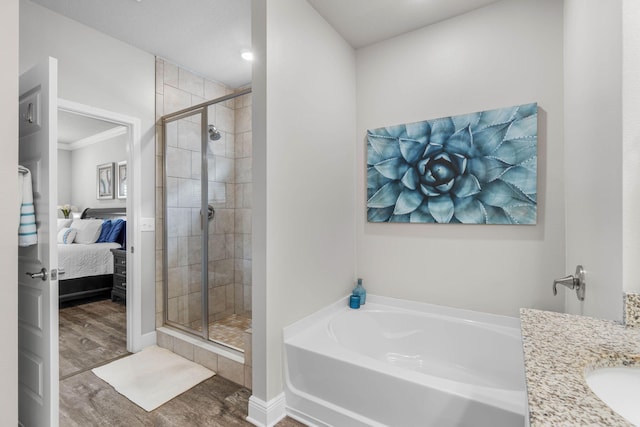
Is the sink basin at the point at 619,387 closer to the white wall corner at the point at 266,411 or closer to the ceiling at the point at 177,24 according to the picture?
the white wall corner at the point at 266,411

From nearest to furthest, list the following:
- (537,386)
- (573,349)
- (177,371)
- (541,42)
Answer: (537,386) → (573,349) → (541,42) → (177,371)

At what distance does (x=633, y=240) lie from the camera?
99 centimetres

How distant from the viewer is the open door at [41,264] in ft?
4.78

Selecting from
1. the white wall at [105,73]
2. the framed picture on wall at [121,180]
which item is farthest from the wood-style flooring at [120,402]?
the framed picture on wall at [121,180]

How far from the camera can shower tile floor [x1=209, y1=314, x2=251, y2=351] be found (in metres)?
2.44

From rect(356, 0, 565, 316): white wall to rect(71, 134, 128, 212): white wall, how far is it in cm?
469

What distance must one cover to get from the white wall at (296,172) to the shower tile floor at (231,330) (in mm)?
744

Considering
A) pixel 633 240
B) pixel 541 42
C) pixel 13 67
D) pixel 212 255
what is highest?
pixel 541 42

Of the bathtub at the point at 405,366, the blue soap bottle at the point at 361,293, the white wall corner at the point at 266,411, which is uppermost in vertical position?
the blue soap bottle at the point at 361,293

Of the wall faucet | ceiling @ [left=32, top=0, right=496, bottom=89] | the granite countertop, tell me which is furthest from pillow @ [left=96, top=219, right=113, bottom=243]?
the wall faucet

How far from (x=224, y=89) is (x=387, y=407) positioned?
→ 3.38 meters

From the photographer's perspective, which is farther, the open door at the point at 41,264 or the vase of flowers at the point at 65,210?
the vase of flowers at the point at 65,210

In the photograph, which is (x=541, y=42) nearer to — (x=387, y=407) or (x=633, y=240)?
(x=633, y=240)

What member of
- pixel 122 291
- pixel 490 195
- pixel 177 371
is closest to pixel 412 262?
pixel 490 195
